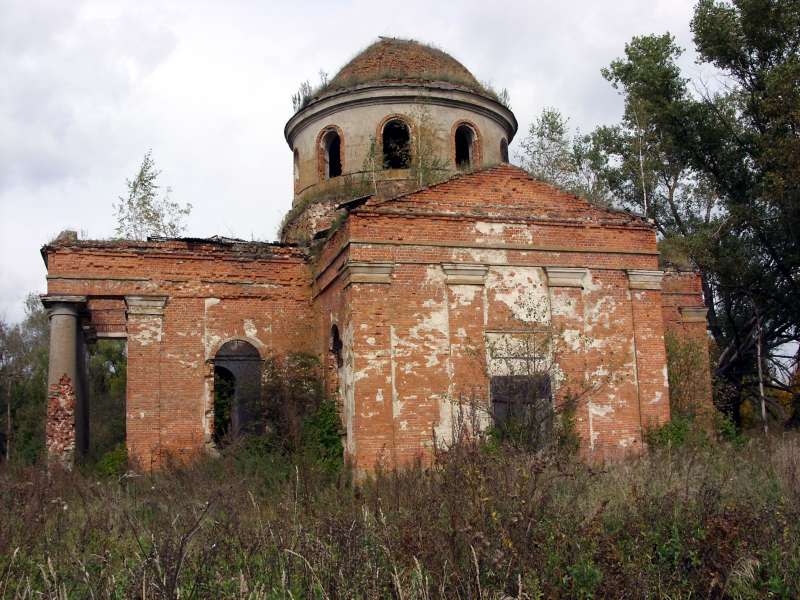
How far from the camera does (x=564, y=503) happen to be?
277 inches

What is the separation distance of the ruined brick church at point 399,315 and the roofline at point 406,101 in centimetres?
241

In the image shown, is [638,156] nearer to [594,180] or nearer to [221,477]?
[594,180]

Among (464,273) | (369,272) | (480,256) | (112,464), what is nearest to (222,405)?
(112,464)

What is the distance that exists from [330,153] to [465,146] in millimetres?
3126

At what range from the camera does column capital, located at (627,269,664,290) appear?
1451 cm

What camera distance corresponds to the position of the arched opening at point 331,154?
61.2ft

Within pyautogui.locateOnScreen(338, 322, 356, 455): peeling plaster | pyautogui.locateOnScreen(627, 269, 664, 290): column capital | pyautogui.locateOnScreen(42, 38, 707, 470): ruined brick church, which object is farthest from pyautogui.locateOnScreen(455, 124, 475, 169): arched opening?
pyautogui.locateOnScreen(338, 322, 356, 455): peeling plaster

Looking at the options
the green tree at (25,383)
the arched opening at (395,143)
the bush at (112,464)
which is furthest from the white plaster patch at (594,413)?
the green tree at (25,383)

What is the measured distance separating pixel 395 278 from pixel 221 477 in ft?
14.1

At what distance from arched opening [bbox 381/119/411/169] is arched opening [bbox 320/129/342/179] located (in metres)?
1.09

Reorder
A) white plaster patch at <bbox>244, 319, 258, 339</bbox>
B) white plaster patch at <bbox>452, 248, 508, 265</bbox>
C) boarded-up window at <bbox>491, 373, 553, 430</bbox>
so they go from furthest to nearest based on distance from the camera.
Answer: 1. white plaster patch at <bbox>244, 319, 258, 339</bbox>
2. white plaster patch at <bbox>452, 248, 508, 265</bbox>
3. boarded-up window at <bbox>491, 373, 553, 430</bbox>

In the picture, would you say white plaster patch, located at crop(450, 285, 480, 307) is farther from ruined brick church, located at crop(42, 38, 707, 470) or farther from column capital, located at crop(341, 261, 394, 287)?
column capital, located at crop(341, 261, 394, 287)

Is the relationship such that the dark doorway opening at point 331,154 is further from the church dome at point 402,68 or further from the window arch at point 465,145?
the window arch at point 465,145

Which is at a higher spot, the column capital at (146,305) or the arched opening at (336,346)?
the column capital at (146,305)
